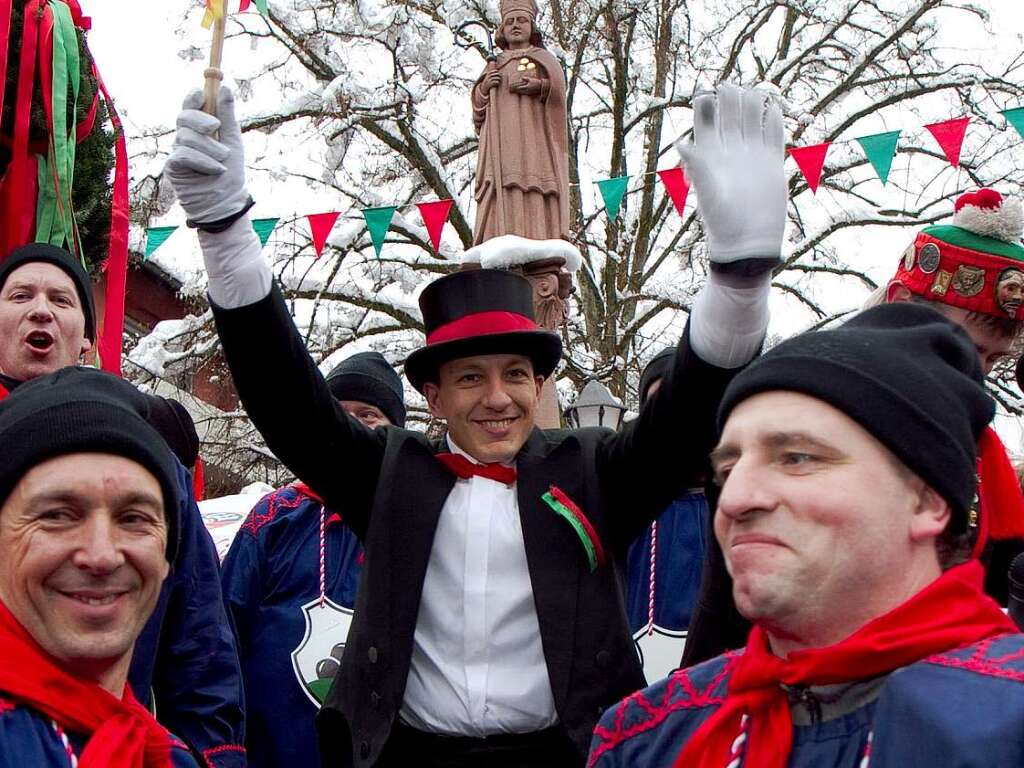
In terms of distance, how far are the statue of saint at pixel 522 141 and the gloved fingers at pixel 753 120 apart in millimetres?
6976

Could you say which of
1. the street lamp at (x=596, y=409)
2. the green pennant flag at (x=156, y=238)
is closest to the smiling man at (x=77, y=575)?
the street lamp at (x=596, y=409)

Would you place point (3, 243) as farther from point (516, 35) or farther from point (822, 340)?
point (516, 35)

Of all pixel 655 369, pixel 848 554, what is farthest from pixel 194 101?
pixel 655 369

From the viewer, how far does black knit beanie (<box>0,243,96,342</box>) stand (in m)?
3.22

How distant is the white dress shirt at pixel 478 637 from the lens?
8.98ft

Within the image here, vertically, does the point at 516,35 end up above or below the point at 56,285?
above

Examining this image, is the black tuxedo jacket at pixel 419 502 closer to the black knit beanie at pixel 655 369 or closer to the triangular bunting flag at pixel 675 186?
the black knit beanie at pixel 655 369

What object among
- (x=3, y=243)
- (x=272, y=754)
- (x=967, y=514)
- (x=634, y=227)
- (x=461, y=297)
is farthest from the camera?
(x=634, y=227)

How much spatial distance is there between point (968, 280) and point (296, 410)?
1600 millimetres

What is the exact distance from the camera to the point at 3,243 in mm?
3672

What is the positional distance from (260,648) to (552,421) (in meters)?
4.50

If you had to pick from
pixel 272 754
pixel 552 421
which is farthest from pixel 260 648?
pixel 552 421

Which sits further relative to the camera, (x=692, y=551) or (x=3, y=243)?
(x=692, y=551)

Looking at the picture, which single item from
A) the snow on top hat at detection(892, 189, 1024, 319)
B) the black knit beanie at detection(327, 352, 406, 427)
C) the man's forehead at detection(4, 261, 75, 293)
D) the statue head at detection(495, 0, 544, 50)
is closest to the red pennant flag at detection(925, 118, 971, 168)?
the statue head at detection(495, 0, 544, 50)
